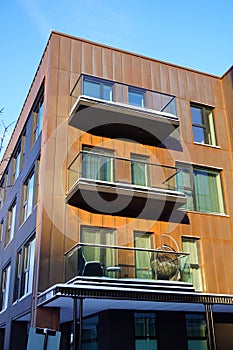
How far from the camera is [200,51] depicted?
9992mm

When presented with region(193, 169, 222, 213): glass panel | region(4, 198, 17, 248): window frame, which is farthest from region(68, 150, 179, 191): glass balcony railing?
region(4, 198, 17, 248): window frame

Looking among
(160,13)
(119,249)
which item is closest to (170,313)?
(119,249)

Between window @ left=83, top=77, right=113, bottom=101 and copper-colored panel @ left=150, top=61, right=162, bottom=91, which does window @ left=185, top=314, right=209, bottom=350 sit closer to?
window @ left=83, top=77, right=113, bottom=101

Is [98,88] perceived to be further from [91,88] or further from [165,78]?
[165,78]

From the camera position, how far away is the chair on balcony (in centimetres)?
980

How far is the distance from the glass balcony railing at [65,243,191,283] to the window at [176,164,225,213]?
8.81ft

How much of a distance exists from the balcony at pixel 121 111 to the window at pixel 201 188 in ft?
4.78

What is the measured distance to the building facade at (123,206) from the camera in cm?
1023

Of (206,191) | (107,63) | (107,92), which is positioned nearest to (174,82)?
(107,63)

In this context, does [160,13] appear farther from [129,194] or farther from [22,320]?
[22,320]

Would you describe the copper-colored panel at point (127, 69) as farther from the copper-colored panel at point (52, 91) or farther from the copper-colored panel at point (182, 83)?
the copper-colored panel at point (52, 91)

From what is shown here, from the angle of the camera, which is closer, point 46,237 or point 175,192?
point 46,237

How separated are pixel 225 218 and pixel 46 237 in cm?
602

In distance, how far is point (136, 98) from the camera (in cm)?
1351
